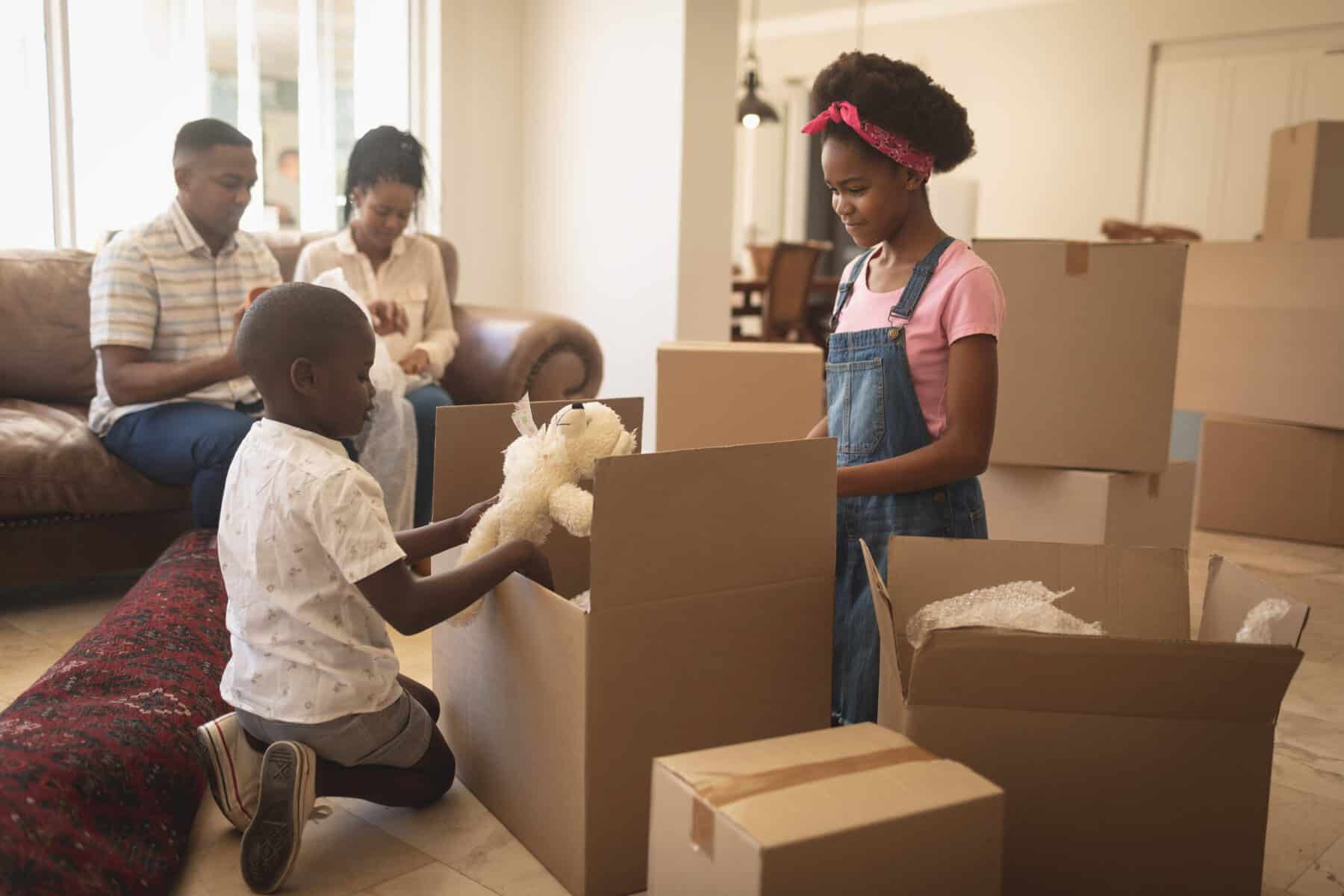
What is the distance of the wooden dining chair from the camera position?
543 cm

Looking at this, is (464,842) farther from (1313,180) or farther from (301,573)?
(1313,180)

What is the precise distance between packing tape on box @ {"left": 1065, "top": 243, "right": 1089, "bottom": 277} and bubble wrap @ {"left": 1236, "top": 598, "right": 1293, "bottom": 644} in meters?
1.11

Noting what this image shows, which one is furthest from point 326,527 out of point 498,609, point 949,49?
point 949,49

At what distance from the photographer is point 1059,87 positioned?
23.1 feet

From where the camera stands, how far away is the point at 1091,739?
112 cm

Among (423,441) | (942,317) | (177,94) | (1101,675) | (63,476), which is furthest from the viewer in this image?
(177,94)

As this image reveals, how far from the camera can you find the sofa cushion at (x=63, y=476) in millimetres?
2273

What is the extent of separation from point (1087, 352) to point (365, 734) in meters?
1.52

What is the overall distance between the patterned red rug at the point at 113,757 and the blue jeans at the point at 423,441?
3.46 feet

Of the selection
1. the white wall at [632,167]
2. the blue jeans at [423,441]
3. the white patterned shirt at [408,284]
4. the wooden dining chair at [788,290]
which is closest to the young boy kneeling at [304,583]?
the blue jeans at [423,441]

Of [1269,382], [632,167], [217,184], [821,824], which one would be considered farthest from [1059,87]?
[821,824]

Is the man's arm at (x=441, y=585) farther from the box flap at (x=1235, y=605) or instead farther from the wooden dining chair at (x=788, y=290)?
the wooden dining chair at (x=788, y=290)

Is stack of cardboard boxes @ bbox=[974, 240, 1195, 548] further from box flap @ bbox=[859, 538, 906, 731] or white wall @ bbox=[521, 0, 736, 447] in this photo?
white wall @ bbox=[521, 0, 736, 447]

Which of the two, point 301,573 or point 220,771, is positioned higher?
point 301,573
